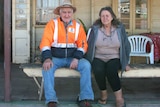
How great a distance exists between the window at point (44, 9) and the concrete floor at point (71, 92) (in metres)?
2.07

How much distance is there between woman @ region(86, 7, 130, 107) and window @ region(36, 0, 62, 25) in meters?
3.84

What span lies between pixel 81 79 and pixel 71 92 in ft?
3.04

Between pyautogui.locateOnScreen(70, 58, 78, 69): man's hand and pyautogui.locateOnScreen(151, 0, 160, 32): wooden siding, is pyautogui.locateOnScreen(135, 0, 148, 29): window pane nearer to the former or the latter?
pyautogui.locateOnScreen(151, 0, 160, 32): wooden siding

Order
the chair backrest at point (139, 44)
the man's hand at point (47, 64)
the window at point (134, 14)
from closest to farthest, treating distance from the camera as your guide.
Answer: the man's hand at point (47, 64)
the chair backrest at point (139, 44)
the window at point (134, 14)

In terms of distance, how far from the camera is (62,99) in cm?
455

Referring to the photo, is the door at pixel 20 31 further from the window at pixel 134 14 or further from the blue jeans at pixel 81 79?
the blue jeans at pixel 81 79

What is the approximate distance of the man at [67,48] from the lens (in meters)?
4.12

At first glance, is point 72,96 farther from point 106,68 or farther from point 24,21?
point 24,21

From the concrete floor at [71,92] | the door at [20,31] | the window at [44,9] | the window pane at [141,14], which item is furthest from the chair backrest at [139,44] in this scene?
the door at [20,31]

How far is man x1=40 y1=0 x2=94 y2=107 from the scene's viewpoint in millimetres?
4117

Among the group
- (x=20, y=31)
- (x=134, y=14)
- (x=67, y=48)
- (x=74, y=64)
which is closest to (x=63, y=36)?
(x=67, y=48)

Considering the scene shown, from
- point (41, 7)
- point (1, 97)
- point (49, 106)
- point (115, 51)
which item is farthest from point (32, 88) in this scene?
point (41, 7)

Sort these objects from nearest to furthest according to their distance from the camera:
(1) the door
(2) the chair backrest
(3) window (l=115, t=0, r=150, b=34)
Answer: (2) the chair backrest < (1) the door < (3) window (l=115, t=0, r=150, b=34)

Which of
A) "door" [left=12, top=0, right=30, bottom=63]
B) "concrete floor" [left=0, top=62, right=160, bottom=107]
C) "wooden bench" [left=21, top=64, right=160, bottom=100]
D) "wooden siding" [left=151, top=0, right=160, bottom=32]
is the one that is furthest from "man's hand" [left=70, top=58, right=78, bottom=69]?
"wooden siding" [left=151, top=0, right=160, bottom=32]
